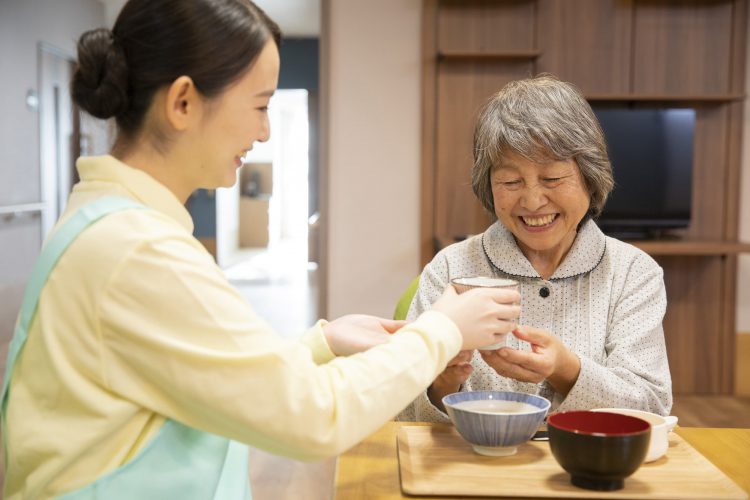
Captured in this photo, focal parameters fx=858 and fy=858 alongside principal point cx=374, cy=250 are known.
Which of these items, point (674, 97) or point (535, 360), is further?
point (674, 97)

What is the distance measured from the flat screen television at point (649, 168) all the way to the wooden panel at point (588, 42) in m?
0.18

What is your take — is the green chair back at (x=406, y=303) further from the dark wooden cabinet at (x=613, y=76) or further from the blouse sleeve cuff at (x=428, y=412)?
the dark wooden cabinet at (x=613, y=76)

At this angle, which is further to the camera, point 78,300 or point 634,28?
point 634,28

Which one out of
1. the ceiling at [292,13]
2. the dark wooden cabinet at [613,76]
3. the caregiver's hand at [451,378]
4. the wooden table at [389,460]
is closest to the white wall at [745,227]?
the dark wooden cabinet at [613,76]

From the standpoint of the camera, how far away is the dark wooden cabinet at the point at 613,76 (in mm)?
4258

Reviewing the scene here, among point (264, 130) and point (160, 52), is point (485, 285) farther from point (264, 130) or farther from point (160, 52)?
point (160, 52)

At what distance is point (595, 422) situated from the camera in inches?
45.3

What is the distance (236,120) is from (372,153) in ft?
10.9

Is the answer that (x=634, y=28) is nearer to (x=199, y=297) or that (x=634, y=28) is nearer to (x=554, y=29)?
(x=554, y=29)

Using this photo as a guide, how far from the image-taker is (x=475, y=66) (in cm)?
427

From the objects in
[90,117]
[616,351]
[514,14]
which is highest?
[514,14]

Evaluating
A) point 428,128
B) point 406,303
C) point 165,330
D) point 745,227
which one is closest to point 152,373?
point 165,330

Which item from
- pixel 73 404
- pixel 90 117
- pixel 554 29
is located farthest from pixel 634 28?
pixel 73 404

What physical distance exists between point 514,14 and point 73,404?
3.71 metres
